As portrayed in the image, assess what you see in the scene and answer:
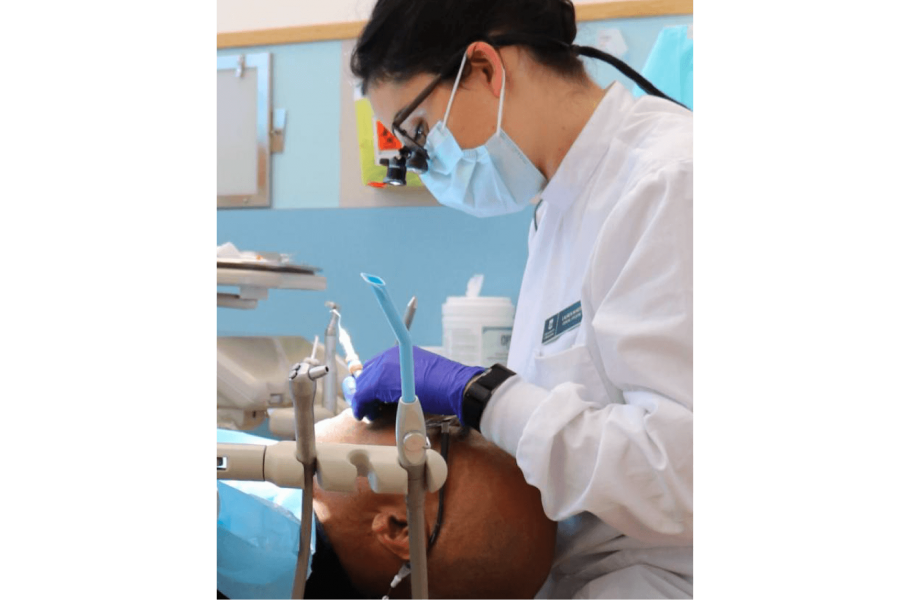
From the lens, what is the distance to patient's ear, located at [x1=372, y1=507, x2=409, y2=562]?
37.7 inches

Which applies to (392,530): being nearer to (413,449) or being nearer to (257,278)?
(413,449)

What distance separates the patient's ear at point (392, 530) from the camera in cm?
96

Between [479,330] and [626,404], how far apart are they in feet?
Result: 3.37

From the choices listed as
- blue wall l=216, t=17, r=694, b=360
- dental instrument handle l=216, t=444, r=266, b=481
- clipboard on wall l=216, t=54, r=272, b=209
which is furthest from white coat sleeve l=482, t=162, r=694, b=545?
clipboard on wall l=216, t=54, r=272, b=209

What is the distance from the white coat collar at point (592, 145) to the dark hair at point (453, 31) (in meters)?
0.09

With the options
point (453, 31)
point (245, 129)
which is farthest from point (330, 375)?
point (245, 129)

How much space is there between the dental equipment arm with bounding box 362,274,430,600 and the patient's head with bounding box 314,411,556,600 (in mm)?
275

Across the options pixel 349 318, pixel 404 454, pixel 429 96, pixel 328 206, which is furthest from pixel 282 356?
pixel 404 454

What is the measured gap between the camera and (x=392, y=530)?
0.97 meters
